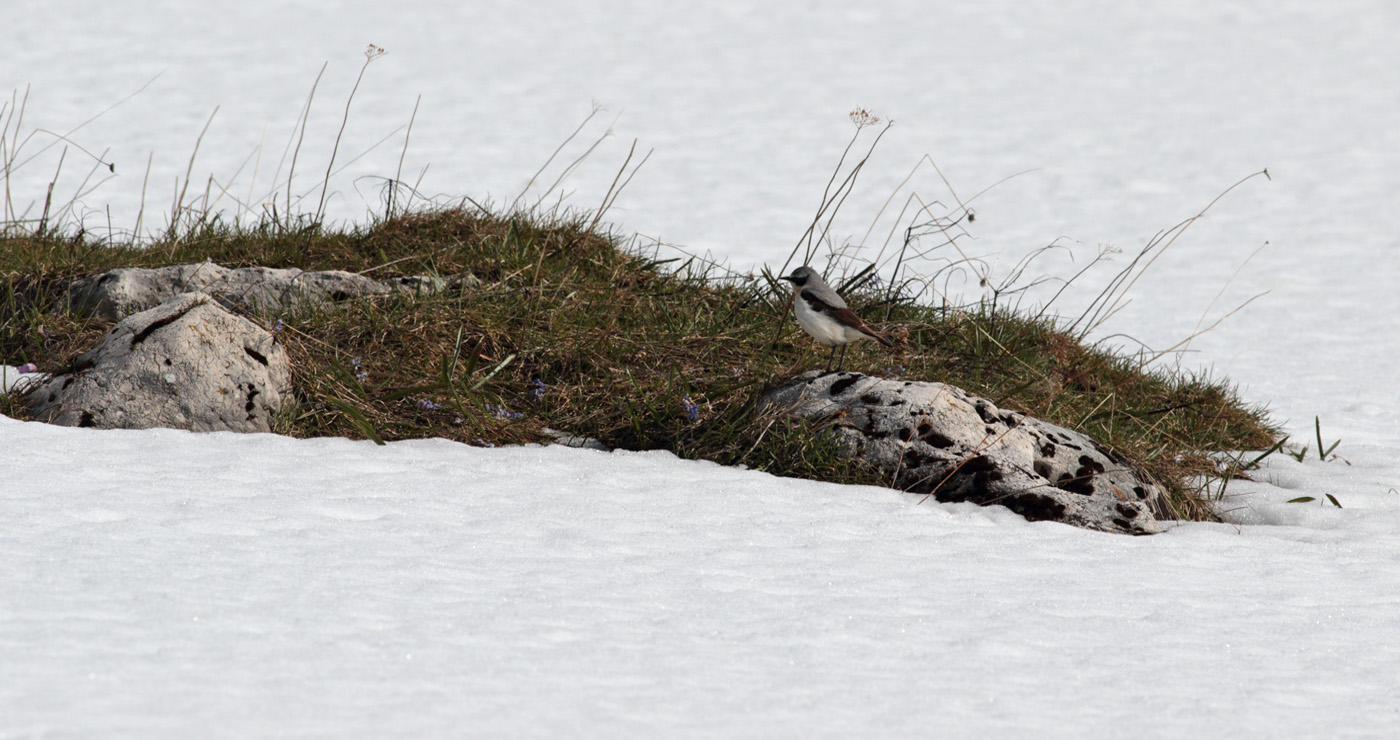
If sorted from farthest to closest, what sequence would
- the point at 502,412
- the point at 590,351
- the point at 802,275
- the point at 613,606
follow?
the point at 590,351 < the point at 802,275 < the point at 502,412 < the point at 613,606

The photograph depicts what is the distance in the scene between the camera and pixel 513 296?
5457mm

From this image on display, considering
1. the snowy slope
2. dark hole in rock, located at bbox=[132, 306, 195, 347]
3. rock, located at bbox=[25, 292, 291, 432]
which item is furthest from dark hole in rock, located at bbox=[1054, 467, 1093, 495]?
dark hole in rock, located at bbox=[132, 306, 195, 347]

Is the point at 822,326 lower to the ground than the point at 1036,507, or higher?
higher

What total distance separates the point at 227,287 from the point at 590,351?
1778mm

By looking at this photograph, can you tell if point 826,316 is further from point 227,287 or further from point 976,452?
point 227,287

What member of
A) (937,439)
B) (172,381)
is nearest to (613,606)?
(937,439)

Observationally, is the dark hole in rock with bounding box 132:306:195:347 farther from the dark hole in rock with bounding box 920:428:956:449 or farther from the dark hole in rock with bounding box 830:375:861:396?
the dark hole in rock with bounding box 920:428:956:449

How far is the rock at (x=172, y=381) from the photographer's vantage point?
4410mm

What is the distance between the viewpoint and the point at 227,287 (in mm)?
5434

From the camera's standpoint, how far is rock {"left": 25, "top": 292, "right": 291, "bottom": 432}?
4410 mm

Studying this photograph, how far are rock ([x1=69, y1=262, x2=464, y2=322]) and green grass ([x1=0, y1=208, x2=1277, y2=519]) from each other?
0.43 ft

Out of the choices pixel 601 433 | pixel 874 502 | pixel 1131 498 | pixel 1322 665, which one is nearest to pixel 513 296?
pixel 601 433

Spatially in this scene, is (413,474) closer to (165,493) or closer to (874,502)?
(165,493)

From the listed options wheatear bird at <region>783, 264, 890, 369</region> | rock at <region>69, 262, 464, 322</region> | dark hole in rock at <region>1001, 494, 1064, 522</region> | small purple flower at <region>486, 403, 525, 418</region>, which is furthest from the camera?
rock at <region>69, 262, 464, 322</region>
